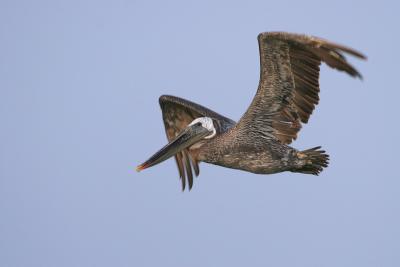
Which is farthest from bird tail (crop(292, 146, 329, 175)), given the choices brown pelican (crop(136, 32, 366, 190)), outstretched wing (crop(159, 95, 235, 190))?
outstretched wing (crop(159, 95, 235, 190))

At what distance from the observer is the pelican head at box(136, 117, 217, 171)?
41.0 ft

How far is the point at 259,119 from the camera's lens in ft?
39.0

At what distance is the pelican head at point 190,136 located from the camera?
12.5m

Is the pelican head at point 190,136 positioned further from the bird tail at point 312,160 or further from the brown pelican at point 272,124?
the bird tail at point 312,160

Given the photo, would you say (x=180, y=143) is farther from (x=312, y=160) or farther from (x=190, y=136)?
(x=312, y=160)

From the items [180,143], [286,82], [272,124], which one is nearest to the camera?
[286,82]

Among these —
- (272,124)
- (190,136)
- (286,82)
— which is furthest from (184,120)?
(286,82)

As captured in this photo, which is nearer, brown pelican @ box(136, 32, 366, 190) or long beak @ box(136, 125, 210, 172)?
brown pelican @ box(136, 32, 366, 190)

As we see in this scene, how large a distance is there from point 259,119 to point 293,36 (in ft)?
5.39

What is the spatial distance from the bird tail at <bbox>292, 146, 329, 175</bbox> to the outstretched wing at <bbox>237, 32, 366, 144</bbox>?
0.29m

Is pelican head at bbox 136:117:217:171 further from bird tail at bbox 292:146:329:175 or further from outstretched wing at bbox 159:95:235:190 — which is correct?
bird tail at bbox 292:146:329:175

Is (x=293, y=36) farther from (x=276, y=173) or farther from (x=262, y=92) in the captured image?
(x=276, y=173)

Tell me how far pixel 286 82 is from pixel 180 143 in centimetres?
199

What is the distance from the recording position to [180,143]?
496 inches
